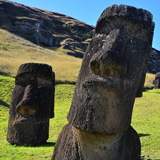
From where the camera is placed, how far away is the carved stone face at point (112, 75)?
10.0 feet

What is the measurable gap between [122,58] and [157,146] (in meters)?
5.04

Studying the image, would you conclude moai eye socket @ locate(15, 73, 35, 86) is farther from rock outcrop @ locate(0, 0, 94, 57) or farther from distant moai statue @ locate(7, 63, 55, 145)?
rock outcrop @ locate(0, 0, 94, 57)

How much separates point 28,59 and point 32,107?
1158 inches

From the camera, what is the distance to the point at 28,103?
25.0ft

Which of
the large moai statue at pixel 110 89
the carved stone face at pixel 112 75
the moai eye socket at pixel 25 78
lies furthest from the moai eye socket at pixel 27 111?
the carved stone face at pixel 112 75

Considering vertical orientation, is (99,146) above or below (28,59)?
below

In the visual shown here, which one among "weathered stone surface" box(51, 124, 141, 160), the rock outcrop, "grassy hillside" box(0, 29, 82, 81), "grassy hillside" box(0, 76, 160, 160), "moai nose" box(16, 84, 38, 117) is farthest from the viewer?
the rock outcrop

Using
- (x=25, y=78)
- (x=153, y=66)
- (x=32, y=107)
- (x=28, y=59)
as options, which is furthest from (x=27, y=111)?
(x=153, y=66)

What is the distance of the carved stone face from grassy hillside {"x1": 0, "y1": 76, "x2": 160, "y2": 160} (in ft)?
11.8

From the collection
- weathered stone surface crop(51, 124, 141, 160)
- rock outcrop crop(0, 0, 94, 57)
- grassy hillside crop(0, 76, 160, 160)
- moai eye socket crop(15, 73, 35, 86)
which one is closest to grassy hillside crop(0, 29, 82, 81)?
grassy hillside crop(0, 76, 160, 160)

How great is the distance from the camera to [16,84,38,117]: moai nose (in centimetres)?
757

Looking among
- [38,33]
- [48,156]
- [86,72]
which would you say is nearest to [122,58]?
[86,72]

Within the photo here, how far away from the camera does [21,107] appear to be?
758 cm

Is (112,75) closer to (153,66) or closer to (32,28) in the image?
(32,28)
